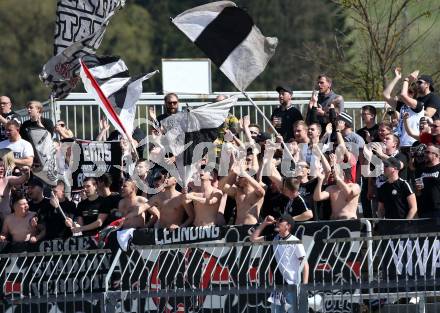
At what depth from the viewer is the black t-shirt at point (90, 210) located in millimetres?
18766

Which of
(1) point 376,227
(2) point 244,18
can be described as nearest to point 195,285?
(1) point 376,227

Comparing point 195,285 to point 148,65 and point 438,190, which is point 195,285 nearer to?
point 438,190

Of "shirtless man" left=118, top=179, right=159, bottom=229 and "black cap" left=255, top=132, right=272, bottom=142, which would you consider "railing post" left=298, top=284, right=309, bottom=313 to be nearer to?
"shirtless man" left=118, top=179, right=159, bottom=229

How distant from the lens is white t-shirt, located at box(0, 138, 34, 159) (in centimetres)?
2038

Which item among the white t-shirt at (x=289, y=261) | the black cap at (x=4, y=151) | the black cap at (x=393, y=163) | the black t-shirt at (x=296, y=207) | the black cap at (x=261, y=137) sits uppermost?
the black cap at (x=261, y=137)

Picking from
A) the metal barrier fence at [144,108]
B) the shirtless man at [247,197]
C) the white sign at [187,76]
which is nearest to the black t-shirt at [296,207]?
the shirtless man at [247,197]

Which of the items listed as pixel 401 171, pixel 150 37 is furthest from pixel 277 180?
pixel 150 37

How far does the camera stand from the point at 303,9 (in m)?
61.6

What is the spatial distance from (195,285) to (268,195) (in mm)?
2525

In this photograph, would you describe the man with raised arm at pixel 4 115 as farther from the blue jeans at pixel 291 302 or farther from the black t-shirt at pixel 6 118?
the blue jeans at pixel 291 302

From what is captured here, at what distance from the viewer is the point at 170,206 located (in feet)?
60.4

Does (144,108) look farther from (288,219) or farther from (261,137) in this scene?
(288,219)

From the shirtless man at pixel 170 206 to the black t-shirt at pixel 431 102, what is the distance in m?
3.55

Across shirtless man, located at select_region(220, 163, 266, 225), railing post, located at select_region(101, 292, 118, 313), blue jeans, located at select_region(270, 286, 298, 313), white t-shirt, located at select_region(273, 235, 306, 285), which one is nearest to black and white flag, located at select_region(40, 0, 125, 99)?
shirtless man, located at select_region(220, 163, 266, 225)
